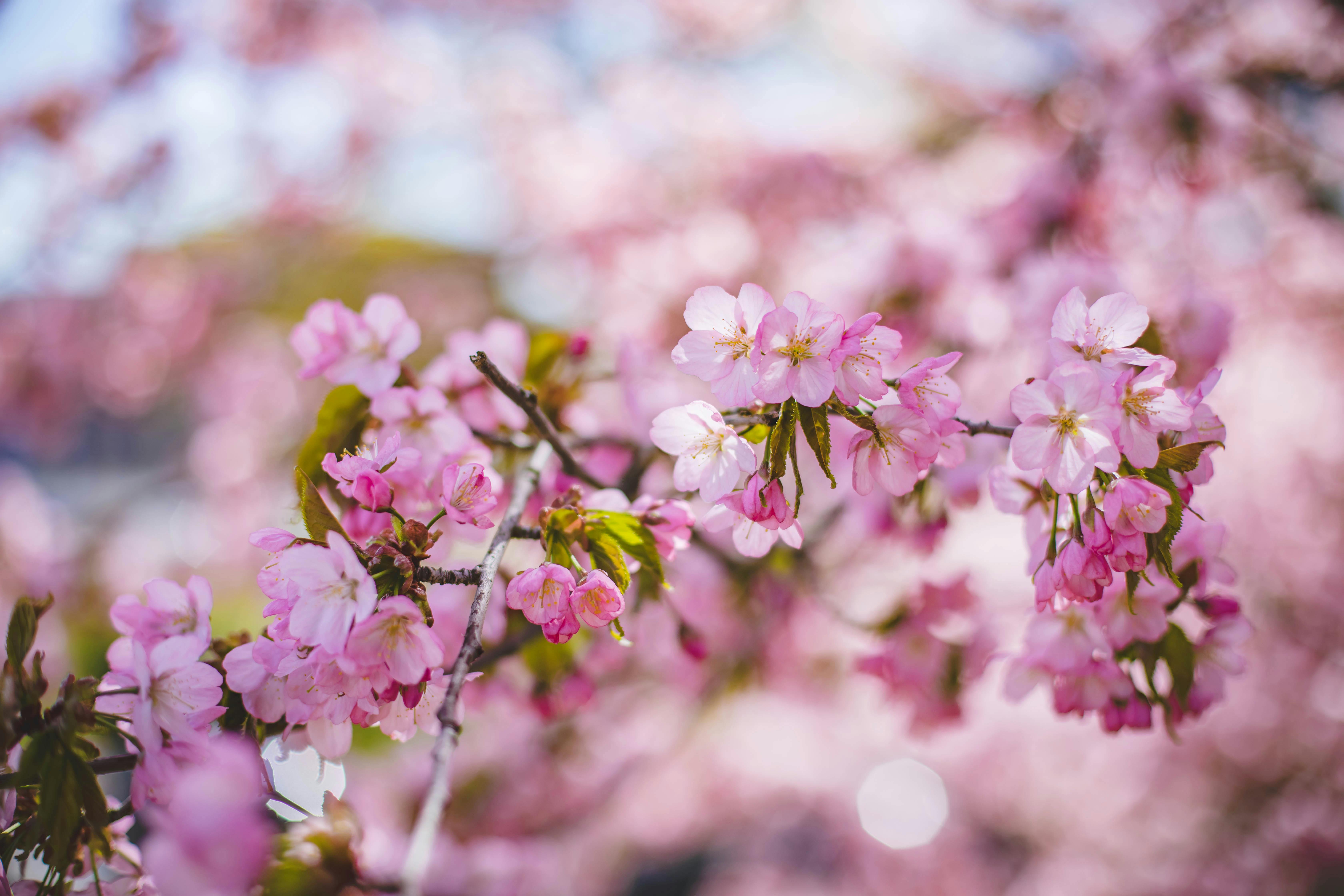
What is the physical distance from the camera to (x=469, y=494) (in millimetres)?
633

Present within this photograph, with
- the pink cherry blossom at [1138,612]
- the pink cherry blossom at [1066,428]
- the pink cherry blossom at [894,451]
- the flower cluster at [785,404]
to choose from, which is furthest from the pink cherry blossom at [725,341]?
the pink cherry blossom at [1138,612]

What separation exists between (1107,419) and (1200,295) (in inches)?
30.6

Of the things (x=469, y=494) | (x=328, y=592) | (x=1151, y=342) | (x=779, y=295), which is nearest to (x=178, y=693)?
(x=328, y=592)

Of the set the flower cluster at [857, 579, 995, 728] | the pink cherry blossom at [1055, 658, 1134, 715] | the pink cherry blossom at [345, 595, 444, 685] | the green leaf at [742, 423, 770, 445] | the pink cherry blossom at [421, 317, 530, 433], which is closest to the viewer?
the pink cherry blossom at [345, 595, 444, 685]

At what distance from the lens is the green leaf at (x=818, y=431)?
1.91 feet

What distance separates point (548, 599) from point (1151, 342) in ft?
2.44

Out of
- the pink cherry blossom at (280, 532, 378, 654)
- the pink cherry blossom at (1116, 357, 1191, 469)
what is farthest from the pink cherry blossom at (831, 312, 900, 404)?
the pink cherry blossom at (280, 532, 378, 654)

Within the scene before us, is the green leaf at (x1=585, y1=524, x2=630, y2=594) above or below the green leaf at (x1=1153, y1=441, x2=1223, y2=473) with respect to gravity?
below

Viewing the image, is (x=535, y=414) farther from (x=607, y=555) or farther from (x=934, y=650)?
(x=934, y=650)

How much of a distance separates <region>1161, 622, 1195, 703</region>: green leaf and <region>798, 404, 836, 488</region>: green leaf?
0.46 m

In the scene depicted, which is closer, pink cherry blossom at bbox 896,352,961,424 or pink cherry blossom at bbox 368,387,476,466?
pink cherry blossom at bbox 896,352,961,424

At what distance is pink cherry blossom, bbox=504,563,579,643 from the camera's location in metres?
0.60

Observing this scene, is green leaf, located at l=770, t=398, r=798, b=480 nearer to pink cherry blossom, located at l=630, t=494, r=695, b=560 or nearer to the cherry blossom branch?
pink cherry blossom, located at l=630, t=494, r=695, b=560

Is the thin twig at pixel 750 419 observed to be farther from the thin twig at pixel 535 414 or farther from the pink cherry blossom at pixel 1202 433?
the pink cherry blossom at pixel 1202 433
